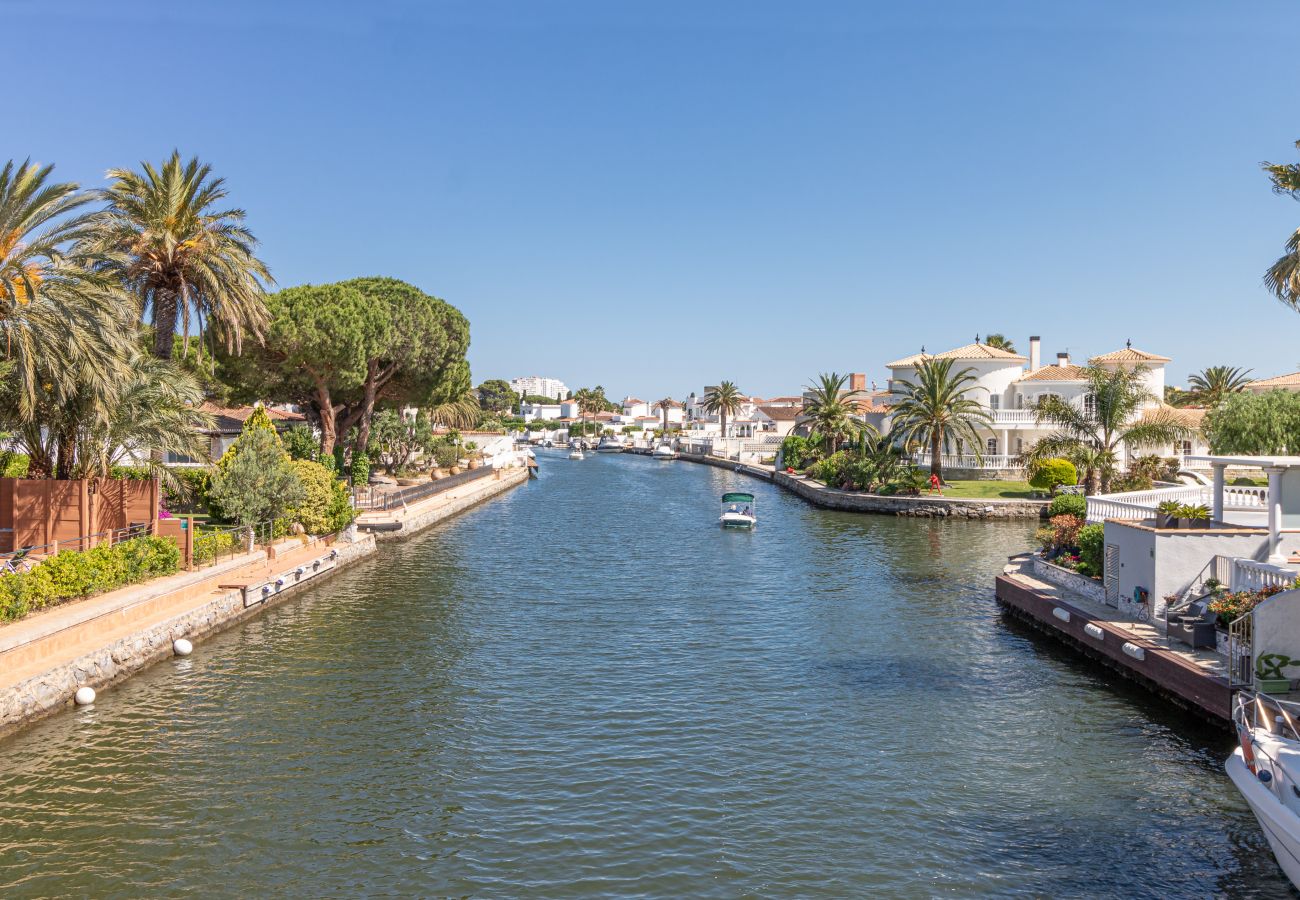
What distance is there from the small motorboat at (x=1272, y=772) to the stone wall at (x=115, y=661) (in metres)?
19.6

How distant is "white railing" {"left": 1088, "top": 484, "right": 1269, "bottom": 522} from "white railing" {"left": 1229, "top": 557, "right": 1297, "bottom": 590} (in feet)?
12.0

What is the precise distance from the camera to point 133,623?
2180 centimetres

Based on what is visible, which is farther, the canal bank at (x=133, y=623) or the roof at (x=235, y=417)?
the roof at (x=235, y=417)

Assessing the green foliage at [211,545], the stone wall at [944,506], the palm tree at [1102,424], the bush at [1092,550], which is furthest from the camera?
the stone wall at [944,506]

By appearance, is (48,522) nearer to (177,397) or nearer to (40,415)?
(40,415)

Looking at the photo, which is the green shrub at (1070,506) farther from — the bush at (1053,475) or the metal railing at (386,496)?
the metal railing at (386,496)

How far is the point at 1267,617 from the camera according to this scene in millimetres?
16281

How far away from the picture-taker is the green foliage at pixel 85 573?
19.3 metres

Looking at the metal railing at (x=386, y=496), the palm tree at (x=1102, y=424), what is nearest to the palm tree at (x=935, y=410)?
the palm tree at (x=1102, y=424)

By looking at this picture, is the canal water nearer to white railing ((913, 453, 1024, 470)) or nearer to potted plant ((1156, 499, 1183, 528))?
potted plant ((1156, 499, 1183, 528))

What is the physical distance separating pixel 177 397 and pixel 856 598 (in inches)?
909

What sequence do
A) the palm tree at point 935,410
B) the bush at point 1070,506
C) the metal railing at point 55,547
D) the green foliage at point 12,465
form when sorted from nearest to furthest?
the metal railing at point 55,547
the green foliage at point 12,465
the bush at point 1070,506
the palm tree at point 935,410

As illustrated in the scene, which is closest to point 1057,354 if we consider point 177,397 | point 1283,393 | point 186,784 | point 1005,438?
point 1005,438

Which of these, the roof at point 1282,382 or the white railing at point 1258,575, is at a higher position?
the roof at point 1282,382
